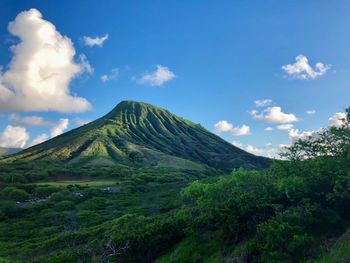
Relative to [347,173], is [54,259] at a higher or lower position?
lower

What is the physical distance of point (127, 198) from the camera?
122375mm

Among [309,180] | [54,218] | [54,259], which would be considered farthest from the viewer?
[54,218]

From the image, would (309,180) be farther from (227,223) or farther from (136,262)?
(136,262)

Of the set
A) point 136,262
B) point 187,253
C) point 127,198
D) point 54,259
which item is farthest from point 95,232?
point 127,198

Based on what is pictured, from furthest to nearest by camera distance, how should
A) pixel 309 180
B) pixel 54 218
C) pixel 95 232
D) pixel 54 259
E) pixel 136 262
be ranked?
pixel 54 218, pixel 95 232, pixel 54 259, pixel 136 262, pixel 309 180

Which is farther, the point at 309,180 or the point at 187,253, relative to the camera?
the point at 187,253

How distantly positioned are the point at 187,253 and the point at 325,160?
1332 centimetres

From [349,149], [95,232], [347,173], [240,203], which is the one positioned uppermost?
[349,149]

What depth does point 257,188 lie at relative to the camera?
32781mm

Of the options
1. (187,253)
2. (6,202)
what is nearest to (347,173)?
(187,253)

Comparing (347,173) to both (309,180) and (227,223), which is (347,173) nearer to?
(309,180)

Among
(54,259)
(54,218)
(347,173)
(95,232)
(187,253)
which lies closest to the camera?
(347,173)

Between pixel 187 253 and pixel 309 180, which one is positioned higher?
pixel 309 180

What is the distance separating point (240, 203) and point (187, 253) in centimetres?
608
